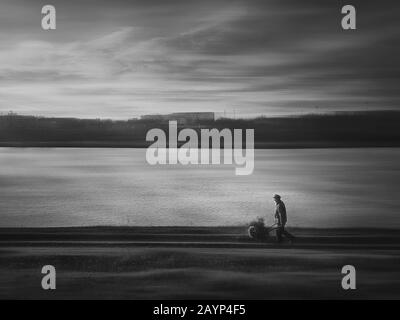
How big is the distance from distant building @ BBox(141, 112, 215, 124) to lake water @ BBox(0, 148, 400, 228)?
0.28 metres

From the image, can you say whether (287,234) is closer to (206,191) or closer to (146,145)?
(206,191)

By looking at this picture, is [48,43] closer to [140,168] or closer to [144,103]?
[144,103]

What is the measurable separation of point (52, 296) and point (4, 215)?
723mm

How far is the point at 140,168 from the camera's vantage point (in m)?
4.29

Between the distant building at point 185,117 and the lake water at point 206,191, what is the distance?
0.28 meters

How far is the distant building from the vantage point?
4.27 meters

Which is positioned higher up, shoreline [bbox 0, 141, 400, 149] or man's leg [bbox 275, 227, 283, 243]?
shoreline [bbox 0, 141, 400, 149]

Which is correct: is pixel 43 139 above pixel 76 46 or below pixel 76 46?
below

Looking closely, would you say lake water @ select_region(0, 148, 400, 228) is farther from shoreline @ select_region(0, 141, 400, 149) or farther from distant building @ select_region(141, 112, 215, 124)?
distant building @ select_region(141, 112, 215, 124)

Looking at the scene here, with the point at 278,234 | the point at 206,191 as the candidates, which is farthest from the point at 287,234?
the point at 206,191

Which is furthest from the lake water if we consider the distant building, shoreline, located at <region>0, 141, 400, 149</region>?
the distant building

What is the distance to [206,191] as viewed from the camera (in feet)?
13.9
